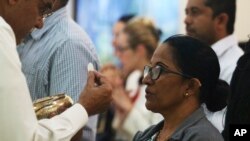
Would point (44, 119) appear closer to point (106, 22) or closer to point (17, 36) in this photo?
point (17, 36)

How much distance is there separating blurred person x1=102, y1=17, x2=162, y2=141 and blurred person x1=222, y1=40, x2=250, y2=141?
2.69 meters

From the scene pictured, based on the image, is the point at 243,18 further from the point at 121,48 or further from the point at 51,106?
the point at 51,106

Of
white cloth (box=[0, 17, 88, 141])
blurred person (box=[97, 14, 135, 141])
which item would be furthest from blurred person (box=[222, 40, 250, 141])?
blurred person (box=[97, 14, 135, 141])

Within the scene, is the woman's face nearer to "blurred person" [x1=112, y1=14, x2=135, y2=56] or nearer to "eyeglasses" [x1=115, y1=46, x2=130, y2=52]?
"eyeglasses" [x1=115, y1=46, x2=130, y2=52]

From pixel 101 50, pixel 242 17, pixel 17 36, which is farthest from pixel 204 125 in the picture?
pixel 101 50

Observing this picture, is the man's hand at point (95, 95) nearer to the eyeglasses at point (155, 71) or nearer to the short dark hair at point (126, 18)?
the eyeglasses at point (155, 71)

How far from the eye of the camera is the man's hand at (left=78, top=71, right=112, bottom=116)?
1812 mm

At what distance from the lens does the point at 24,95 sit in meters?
1.56

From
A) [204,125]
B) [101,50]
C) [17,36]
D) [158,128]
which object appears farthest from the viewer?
[101,50]

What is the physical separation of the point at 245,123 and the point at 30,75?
0.84m

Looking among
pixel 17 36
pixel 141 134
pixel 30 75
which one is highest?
pixel 17 36

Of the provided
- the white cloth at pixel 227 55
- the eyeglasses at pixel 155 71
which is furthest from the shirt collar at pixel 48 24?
the white cloth at pixel 227 55

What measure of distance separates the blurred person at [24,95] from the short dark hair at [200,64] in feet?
1.04

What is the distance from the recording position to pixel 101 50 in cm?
580
